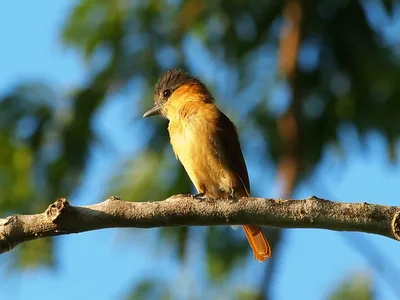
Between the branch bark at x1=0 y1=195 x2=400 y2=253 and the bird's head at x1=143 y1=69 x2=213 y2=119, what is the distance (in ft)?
7.25

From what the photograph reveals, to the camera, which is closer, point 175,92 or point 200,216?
point 200,216

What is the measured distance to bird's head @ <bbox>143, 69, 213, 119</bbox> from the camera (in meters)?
5.49

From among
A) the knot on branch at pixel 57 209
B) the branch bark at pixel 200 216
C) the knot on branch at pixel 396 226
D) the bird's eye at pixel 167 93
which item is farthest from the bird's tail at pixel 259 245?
the knot on branch at pixel 57 209

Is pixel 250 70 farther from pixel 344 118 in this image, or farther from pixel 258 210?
pixel 258 210

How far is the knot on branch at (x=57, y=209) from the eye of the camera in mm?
3059

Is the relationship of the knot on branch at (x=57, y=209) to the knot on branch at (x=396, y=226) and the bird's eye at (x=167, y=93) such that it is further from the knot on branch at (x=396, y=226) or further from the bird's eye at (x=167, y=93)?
the bird's eye at (x=167, y=93)

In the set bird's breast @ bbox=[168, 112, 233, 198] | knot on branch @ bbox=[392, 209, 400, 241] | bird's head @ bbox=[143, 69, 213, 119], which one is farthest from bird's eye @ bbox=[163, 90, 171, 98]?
knot on branch @ bbox=[392, 209, 400, 241]

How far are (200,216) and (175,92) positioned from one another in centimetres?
264

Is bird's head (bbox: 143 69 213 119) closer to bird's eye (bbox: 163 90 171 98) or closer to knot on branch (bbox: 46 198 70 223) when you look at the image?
bird's eye (bbox: 163 90 171 98)

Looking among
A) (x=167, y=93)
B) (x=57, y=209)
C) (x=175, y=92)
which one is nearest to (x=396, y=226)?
(x=57, y=209)

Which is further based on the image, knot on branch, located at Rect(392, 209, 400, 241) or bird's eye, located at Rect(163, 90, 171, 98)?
bird's eye, located at Rect(163, 90, 171, 98)

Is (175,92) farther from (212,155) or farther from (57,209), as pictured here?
(57,209)

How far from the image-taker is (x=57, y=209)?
307 centimetres

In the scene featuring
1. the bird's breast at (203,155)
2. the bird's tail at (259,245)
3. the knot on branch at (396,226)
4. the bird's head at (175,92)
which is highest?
the bird's head at (175,92)
